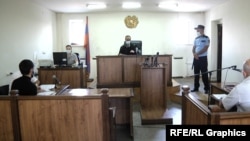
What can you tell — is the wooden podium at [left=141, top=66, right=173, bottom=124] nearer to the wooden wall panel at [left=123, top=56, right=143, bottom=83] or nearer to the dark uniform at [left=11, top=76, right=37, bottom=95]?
the wooden wall panel at [left=123, top=56, right=143, bottom=83]

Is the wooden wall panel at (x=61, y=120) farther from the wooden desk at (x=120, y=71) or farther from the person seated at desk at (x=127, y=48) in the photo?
the person seated at desk at (x=127, y=48)

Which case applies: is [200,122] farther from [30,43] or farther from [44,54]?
[44,54]

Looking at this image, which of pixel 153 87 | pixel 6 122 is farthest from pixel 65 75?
pixel 6 122

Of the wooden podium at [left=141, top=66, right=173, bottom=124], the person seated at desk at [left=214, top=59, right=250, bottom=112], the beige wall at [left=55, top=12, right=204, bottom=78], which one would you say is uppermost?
the beige wall at [left=55, top=12, right=204, bottom=78]

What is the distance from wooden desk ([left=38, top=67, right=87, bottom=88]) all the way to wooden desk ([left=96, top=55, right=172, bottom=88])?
20.8 inches

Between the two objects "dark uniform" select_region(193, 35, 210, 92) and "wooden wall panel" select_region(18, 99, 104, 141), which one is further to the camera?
"dark uniform" select_region(193, 35, 210, 92)

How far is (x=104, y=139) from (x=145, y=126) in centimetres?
185

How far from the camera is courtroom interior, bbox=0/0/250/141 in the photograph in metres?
2.37

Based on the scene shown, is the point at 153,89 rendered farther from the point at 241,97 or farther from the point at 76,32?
the point at 76,32

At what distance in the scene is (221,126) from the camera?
1716 millimetres

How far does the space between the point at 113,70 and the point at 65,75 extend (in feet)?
3.94

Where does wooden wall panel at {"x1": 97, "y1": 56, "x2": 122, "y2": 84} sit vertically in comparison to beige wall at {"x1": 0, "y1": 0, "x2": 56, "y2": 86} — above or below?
below

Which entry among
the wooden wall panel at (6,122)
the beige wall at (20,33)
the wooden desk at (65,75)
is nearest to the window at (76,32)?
the beige wall at (20,33)

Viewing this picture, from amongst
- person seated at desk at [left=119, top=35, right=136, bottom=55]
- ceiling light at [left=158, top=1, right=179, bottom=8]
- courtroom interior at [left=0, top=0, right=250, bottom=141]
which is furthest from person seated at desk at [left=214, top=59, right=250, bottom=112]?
ceiling light at [left=158, top=1, right=179, bottom=8]
